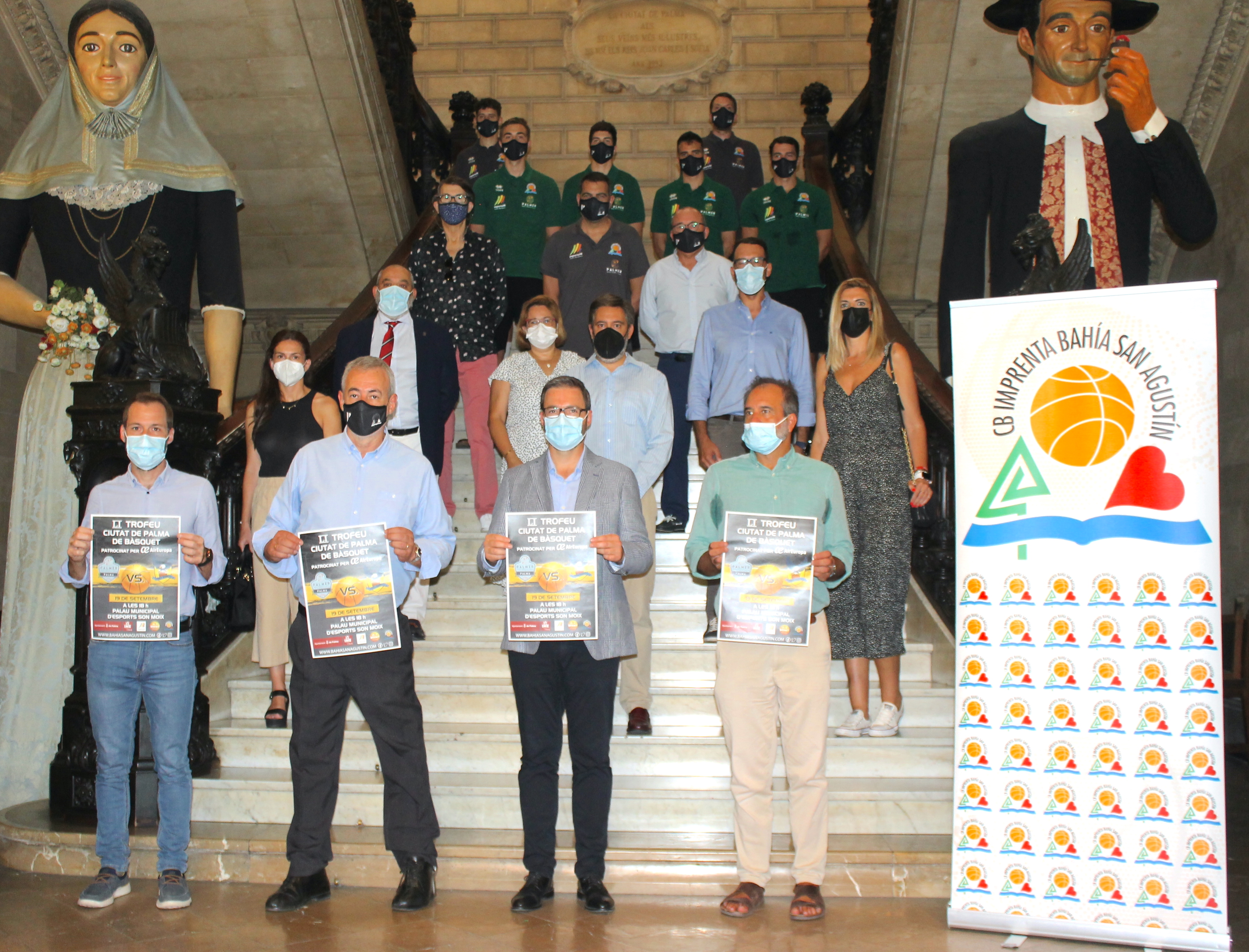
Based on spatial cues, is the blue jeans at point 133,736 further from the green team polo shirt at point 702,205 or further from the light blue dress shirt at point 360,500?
the green team polo shirt at point 702,205

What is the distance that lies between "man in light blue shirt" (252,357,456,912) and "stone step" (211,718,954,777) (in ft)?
2.66

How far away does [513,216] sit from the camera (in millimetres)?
7352

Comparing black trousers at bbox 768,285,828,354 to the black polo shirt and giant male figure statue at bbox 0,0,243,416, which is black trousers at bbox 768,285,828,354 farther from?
giant male figure statue at bbox 0,0,243,416

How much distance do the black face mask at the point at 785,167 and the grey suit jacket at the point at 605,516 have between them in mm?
4015

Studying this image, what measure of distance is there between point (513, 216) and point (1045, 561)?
470 centimetres

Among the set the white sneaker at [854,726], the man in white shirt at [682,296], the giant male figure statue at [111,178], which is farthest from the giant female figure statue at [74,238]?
the white sneaker at [854,726]

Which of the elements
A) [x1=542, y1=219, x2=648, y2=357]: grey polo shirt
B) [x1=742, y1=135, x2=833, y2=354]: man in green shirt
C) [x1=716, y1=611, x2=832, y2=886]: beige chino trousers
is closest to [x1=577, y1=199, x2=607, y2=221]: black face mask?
[x1=542, y1=219, x2=648, y2=357]: grey polo shirt

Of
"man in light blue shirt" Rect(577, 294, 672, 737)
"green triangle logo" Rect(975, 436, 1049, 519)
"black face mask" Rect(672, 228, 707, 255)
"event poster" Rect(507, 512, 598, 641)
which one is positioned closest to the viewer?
"green triangle logo" Rect(975, 436, 1049, 519)

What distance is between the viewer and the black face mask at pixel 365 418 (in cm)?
395

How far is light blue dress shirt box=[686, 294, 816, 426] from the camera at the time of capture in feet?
18.1

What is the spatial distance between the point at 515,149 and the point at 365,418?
3.90 m

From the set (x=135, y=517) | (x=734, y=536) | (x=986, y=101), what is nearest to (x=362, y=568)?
(x=135, y=517)

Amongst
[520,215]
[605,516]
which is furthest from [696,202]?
[605,516]

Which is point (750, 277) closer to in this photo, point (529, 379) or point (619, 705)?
point (529, 379)
